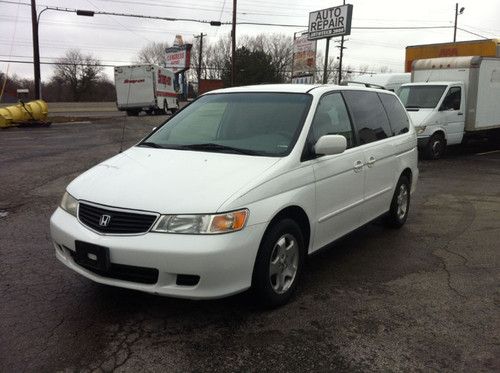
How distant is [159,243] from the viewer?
3254 millimetres

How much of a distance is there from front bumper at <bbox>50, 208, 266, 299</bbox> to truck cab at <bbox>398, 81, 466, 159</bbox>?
1097cm

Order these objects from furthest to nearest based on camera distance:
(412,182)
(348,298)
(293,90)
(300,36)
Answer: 1. (300,36)
2. (412,182)
3. (293,90)
4. (348,298)

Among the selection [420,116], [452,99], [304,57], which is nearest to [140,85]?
[304,57]

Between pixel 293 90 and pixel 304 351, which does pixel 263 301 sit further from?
pixel 293 90

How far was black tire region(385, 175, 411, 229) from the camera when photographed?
19.7ft

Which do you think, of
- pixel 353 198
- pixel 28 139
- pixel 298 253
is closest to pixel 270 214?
pixel 298 253

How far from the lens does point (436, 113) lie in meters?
13.6

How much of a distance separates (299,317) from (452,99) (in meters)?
11.9

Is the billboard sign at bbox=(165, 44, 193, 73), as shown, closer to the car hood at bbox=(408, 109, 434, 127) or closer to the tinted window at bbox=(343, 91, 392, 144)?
the car hood at bbox=(408, 109, 434, 127)

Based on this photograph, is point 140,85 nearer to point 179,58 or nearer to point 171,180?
point 179,58

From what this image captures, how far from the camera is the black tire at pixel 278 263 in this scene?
3576mm

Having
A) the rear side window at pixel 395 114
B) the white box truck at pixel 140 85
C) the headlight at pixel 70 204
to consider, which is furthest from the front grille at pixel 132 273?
the white box truck at pixel 140 85

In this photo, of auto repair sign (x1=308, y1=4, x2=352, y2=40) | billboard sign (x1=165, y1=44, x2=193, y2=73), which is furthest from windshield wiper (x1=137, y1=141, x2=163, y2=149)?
billboard sign (x1=165, y1=44, x2=193, y2=73)

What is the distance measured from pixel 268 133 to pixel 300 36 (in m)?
21.8
